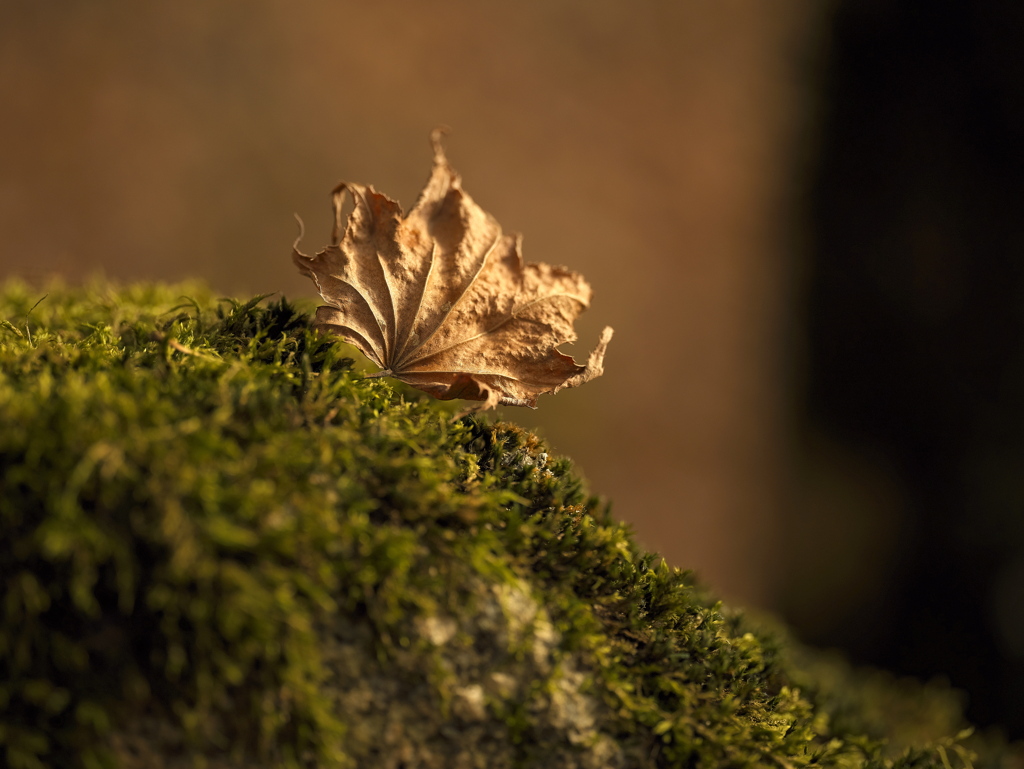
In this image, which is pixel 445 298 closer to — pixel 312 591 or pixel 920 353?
pixel 312 591

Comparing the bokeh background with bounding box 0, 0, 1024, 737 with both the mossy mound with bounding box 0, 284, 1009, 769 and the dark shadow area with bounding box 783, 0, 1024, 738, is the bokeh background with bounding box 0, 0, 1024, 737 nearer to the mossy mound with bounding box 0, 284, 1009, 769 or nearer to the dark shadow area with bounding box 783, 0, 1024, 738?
the dark shadow area with bounding box 783, 0, 1024, 738

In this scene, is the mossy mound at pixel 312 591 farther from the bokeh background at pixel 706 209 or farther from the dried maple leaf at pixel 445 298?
the bokeh background at pixel 706 209

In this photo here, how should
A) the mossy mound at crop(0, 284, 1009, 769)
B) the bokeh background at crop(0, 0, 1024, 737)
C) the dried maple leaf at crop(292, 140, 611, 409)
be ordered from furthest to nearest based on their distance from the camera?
1. the bokeh background at crop(0, 0, 1024, 737)
2. the dried maple leaf at crop(292, 140, 611, 409)
3. the mossy mound at crop(0, 284, 1009, 769)

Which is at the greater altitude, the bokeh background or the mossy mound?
the bokeh background

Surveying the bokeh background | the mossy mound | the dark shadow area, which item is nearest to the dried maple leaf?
the mossy mound

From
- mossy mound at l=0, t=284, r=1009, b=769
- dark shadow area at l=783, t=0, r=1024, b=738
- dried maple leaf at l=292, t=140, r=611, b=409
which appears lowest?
mossy mound at l=0, t=284, r=1009, b=769

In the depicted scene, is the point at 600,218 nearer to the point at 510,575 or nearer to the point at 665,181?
the point at 665,181

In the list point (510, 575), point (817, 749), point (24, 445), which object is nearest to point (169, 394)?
point (24, 445)

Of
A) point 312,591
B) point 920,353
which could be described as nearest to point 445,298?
point 312,591
